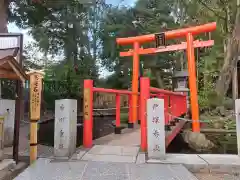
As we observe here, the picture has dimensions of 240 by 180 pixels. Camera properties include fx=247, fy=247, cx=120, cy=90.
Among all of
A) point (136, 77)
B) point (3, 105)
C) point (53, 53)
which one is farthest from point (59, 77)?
point (3, 105)

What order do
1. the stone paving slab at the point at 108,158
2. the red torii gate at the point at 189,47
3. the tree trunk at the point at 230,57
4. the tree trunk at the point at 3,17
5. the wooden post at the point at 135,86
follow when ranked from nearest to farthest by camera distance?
the stone paving slab at the point at 108,158 → the red torii gate at the point at 189,47 → the wooden post at the point at 135,86 → the tree trunk at the point at 3,17 → the tree trunk at the point at 230,57

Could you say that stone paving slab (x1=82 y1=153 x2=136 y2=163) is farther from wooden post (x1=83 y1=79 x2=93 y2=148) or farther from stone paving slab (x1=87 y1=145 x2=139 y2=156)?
wooden post (x1=83 y1=79 x2=93 y2=148)

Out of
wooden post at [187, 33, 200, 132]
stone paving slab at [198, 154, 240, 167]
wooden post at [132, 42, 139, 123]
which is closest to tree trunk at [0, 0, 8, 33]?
wooden post at [132, 42, 139, 123]

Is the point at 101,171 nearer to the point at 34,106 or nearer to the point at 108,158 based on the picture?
the point at 108,158

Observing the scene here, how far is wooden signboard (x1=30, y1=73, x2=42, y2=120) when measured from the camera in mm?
4871

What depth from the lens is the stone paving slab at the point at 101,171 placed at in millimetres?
3826

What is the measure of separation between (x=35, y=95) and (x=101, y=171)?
2020mm

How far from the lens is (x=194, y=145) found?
8273 millimetres

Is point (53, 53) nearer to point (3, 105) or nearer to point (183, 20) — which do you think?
point (183, 20)

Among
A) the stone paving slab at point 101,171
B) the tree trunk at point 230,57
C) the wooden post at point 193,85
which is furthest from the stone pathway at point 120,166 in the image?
the tree trunk at point 230,57

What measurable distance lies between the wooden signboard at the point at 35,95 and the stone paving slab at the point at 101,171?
0.94m

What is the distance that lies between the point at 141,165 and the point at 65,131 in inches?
64.3

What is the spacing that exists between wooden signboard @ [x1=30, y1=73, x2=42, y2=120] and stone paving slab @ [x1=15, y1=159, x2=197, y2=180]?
36.8 inches

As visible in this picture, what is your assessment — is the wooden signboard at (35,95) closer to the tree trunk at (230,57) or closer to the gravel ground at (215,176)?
the gravel ground at (215,176)
